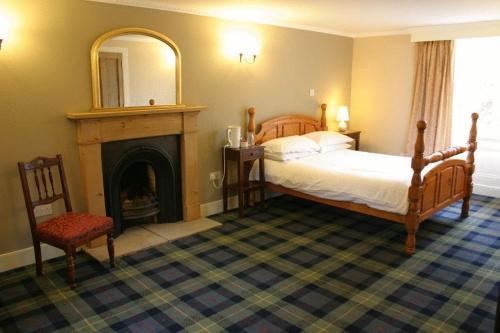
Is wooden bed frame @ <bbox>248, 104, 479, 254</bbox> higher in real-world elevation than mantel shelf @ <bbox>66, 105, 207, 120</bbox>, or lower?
lower

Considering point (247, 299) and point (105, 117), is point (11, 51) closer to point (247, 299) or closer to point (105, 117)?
Result: point (105, 117)

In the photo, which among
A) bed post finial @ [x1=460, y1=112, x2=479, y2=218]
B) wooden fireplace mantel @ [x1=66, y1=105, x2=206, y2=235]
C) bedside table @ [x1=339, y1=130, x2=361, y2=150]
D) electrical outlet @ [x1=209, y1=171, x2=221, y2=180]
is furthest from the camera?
bedside table @ [x1=339, y1=130, x2=361, y2=150]

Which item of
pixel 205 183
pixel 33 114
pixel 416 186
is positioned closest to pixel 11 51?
pixel 33 114

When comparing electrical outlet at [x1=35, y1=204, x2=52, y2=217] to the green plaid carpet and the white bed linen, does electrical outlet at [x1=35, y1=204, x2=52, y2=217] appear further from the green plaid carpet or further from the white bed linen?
the white bed linen

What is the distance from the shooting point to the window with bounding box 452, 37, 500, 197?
498 cm

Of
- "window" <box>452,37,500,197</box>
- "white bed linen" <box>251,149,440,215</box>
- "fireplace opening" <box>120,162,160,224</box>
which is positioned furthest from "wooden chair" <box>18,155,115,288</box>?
"window" <box>452,37,500,197</box>

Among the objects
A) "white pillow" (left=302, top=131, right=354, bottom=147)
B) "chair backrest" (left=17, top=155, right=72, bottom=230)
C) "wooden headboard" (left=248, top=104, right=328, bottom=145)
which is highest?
"wooden headboard" (left=248, top=104, right=328, bottom=145)

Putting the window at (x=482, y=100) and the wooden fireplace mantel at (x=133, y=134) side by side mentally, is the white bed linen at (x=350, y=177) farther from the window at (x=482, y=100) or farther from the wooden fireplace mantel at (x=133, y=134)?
the window at (x=482, y=100)

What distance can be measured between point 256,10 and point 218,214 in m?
2.17

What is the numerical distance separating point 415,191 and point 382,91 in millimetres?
2797

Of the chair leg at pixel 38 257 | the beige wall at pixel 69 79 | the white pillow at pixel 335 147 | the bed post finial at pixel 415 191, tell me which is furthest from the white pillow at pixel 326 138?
the chair leg at pixel 38 257

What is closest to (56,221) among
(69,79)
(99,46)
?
(69,79)

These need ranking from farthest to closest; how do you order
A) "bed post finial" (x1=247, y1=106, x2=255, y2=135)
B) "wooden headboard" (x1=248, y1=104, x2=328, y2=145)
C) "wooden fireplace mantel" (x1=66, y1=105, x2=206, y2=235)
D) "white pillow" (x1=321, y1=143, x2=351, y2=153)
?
1. "white pillow" (x1=321, y1=143, x2=351, y2=153)
2. "wooden headboard" (x1=248, y1=104, x2=328, y2=145)
3. "bed post finial" (x1=247, y1=106, x2=255, y2=135)
4. "wooden fireplace mantel" (x1=66, y1=105, x2=206, y2=235)

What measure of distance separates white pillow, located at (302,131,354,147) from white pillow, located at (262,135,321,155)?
157 mm
